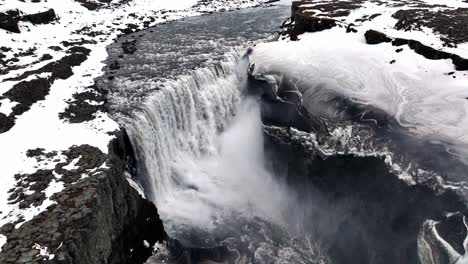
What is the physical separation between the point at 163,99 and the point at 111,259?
11.2m

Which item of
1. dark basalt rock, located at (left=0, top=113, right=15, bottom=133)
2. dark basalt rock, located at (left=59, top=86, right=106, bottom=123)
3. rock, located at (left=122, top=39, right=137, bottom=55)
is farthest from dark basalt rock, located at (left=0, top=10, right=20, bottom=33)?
dark basalt rock, located at (left=0, top=113, right=15, bottom=133)

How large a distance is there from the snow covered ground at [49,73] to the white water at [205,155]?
3.47 meters

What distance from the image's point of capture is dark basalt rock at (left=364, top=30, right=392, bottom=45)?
25.9 metres

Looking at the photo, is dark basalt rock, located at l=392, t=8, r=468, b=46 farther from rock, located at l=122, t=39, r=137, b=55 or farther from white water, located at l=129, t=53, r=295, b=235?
rock, located at l=122, t=39, r=137, b=55

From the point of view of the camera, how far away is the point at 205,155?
79.6 feet

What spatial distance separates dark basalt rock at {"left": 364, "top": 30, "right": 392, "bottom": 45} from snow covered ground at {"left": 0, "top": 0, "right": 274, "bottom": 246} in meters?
A: 17.6

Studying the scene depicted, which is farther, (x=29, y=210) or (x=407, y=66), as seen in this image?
(x=407, y=66)

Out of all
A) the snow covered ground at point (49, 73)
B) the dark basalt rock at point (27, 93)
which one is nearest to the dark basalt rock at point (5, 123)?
the snow covered ground at point (49, 73)

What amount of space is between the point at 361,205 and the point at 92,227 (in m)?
11.0

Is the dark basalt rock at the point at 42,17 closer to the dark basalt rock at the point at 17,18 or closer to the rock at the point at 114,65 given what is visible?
the dark basalt rock at the point at 17,18

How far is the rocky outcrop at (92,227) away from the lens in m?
11.1

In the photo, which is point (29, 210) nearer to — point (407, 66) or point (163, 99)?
point (163, 99)

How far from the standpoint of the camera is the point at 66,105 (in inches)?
808

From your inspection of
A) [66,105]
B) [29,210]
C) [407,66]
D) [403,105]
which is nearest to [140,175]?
[66,105]
